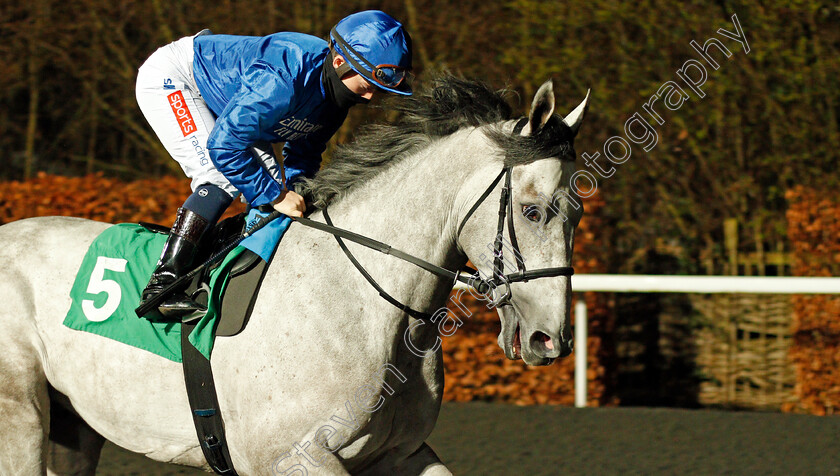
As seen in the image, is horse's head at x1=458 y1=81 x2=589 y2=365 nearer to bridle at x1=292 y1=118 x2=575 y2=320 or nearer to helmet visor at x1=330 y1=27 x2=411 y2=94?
bridle at x1=292 y1=118 x2=575 y2=320

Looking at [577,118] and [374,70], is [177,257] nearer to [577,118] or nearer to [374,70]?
[374,70]

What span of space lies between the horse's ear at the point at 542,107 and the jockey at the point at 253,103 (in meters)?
0.47

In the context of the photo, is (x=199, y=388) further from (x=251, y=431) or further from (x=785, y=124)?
(x=785, y=124)

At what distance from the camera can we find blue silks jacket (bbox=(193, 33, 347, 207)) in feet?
8.72

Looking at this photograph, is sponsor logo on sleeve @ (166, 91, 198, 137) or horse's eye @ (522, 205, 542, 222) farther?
sponsor logo on sleeve @ (166, 91, 198, 137)

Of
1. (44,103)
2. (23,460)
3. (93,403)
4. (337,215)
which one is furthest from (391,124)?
(44,103)

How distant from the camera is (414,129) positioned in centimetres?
281

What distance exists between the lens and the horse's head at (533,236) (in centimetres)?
244

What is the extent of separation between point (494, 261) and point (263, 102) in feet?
2.72

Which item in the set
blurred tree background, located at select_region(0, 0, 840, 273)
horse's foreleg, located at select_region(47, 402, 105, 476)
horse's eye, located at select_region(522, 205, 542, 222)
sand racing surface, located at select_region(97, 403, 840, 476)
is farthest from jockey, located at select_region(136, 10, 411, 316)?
blurred tree background, located at select_region(0, 0, 840, 273)

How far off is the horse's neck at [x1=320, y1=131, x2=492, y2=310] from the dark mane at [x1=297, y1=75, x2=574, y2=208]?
6 cm

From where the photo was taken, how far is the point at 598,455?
4715mm

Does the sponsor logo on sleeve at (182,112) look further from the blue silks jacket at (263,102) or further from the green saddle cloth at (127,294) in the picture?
the green saddle cloth at (127,294)

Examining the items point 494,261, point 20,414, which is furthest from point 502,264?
point 20,414
